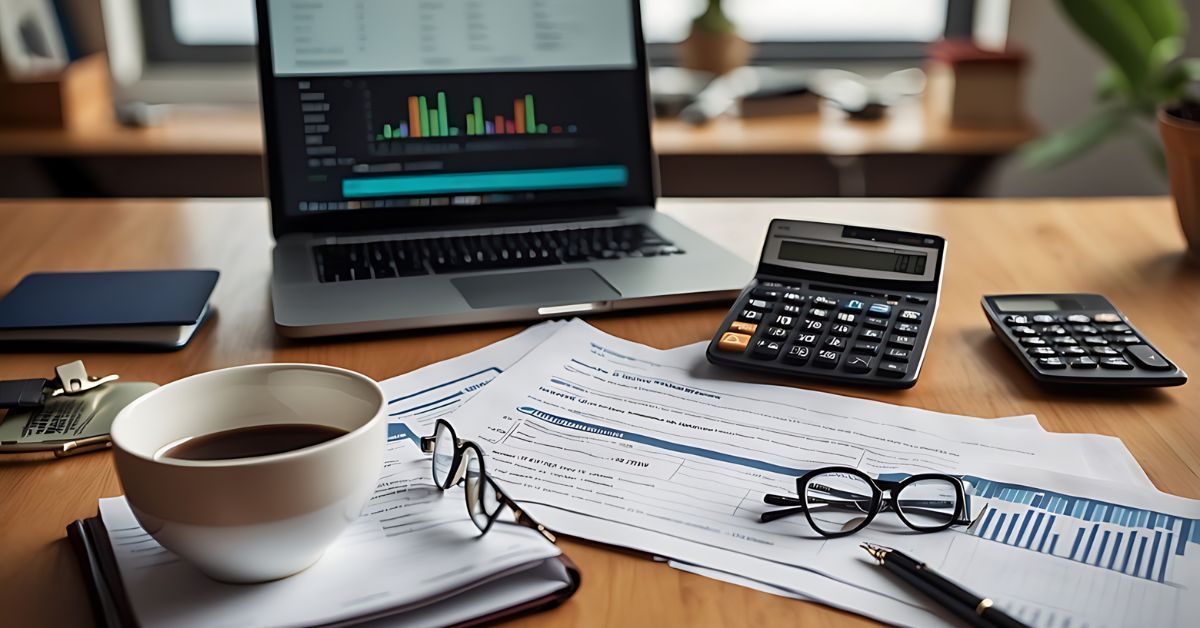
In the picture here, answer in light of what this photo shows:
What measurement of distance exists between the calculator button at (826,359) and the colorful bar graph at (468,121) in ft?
1.31

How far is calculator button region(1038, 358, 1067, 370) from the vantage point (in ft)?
2.34

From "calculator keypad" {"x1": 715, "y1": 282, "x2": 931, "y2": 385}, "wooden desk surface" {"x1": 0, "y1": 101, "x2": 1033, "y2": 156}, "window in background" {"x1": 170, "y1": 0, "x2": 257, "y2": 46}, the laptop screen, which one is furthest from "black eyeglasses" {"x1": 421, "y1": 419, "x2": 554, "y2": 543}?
"window in background" {"x1": 170, "y1": 0, "x2": 257, "y2": 46}

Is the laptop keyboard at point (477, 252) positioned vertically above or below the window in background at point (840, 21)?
below

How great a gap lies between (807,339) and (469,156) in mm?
398

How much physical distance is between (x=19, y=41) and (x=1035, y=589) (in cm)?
200

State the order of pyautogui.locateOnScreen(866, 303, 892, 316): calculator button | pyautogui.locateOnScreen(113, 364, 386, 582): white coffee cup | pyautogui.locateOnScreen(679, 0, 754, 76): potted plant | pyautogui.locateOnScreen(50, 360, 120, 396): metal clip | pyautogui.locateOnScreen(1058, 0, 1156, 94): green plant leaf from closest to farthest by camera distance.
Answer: pyautogui.locateOnScreen(113, 364, 386, 582): white coffee cup → pyautogui.locateOnScreen(50, 360, 120, 396): metal clip → pyautogui.locateOnScreen(866, 303, 892, 316): calculator button → pyautogui.locateOnScreen(1058, 0, 1156, 94): green plant leaf → pyautogui.locateOnScreen(679, 0, 754, 76): potted plant

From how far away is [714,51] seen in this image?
85.6 inches

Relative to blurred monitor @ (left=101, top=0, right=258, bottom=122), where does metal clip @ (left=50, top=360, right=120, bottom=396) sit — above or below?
below

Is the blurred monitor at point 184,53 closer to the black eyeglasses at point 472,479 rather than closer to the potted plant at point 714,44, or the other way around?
the potted plant at point 714,44

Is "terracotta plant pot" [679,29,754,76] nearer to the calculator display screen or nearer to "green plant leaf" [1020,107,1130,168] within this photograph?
"green plant leaf" [1020,107,1130,168]

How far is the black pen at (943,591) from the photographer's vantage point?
0.45 m

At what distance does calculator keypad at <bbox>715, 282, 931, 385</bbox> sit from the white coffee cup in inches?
12.0

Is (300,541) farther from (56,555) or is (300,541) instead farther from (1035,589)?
(1035,589)

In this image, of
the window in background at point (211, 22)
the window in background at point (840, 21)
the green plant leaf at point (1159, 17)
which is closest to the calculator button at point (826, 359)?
the green plant leaf at point (1159, 17)
